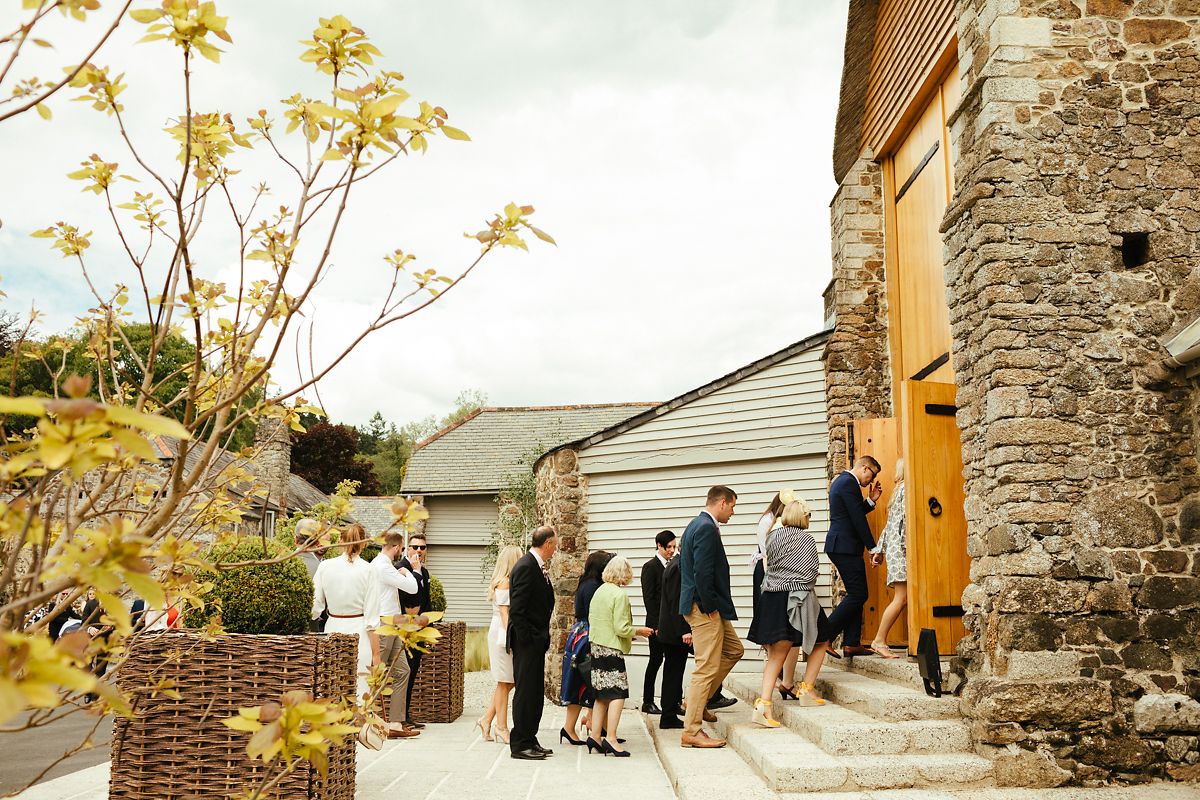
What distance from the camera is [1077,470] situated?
6281 mm

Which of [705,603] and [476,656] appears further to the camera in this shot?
[476,656]

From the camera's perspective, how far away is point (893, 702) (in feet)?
20.9

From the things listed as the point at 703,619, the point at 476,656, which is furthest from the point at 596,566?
the point at 476,656

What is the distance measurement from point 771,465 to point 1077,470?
534 centimetres

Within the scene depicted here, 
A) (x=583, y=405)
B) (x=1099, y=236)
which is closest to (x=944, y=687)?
(x=1099, y=236)

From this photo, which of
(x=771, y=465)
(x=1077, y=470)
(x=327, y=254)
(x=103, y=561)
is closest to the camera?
(x=103, y=561)

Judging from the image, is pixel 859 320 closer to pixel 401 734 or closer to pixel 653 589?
pixel 653 589

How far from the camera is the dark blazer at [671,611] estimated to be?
27.0 ft

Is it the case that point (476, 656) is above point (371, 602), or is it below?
below

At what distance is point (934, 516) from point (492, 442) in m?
24.3

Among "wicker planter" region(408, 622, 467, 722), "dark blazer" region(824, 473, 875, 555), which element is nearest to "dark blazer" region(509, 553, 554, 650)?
"wicker planter" region(408, 622, 467, 722)

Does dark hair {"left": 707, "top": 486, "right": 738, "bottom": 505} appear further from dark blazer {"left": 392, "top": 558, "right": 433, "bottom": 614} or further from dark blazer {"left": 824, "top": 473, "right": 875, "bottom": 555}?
dark blazer {"left": 392, "top": 558, "right": 433, "bottom": 614}

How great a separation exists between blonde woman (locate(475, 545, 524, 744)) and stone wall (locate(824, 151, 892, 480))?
4.21m

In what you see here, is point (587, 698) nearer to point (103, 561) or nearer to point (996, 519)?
point (996, 519)
